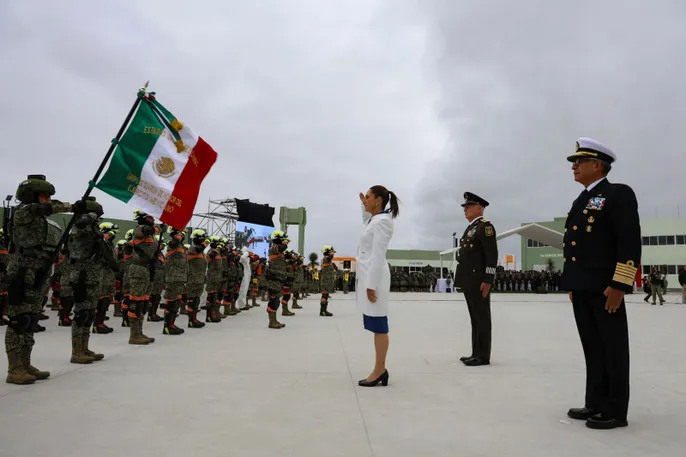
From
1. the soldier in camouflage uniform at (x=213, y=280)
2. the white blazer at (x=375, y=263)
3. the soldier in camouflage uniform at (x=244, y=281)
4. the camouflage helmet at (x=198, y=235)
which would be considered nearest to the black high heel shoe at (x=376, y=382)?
the white blazer at (x=375, y=263)

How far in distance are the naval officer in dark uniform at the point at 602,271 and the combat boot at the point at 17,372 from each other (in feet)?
15.2

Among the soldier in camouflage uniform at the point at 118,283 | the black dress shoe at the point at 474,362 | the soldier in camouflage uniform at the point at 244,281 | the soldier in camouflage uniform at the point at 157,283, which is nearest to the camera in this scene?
the black dress shoe at the point at 474,362

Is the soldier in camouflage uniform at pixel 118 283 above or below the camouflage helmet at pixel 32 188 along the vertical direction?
below

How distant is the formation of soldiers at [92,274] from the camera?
14.8 feet

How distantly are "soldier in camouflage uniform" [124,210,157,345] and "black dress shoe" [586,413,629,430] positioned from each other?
617 cm

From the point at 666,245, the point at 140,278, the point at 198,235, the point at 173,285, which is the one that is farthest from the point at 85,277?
the point at 666,245

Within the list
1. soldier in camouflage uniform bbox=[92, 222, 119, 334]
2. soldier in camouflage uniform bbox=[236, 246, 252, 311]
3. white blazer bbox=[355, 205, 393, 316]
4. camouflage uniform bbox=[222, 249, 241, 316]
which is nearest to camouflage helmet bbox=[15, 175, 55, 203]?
soldier in camouflage uniform bbox=[92, 222, 119, 334]

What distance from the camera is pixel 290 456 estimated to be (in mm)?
2623

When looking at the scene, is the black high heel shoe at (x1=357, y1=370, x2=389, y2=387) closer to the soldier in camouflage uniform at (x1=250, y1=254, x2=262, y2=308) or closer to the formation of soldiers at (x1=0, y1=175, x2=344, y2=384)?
the formation of soldiers at (x1=0, y1=175, x2=344, y2=384)

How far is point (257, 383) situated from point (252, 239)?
2754 centimetres

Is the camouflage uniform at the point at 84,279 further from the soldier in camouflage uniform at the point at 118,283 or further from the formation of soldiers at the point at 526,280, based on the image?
the formation of soldiers at the point at 526,280

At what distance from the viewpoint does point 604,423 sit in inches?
125

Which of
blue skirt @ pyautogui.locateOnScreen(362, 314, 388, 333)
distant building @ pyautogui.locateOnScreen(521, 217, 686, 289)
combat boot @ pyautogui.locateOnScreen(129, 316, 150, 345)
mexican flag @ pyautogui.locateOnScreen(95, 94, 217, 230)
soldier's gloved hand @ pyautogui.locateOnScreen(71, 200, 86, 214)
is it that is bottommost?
combat boot @ pyautogui.locateOnScreen(129, 316, 150, 345)

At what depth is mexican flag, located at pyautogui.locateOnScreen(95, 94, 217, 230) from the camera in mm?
5061
